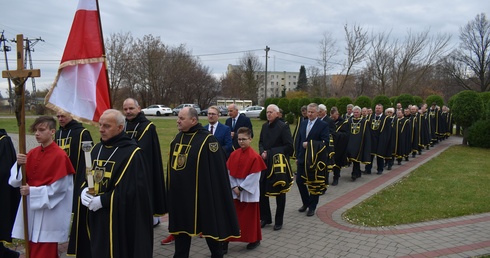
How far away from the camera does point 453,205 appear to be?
7730 mm

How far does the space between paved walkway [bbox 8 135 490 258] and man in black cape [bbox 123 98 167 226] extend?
2.36 ft

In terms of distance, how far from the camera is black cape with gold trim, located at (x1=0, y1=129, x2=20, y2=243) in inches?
175

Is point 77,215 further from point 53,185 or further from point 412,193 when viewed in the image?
point 412,193

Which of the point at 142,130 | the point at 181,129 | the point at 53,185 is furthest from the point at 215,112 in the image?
the point at 53,185

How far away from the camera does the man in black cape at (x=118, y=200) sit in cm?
340

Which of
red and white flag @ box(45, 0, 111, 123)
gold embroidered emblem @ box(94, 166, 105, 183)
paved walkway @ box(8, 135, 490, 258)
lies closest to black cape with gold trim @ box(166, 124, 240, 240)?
paved walkway @ box(8, 135, 490, 258)

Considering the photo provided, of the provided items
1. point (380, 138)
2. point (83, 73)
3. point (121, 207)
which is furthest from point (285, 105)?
point (121, 207)

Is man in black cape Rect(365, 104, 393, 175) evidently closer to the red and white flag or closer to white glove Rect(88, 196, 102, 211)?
the red and white flag

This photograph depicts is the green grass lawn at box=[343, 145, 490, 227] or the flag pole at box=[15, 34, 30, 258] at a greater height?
the flag pole at box=[15, 34, 30, 258]

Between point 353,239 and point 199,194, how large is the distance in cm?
280

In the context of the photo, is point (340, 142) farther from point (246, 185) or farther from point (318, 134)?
point (246, 185)

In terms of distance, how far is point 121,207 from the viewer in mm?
3400

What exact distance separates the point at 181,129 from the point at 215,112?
1.89 m

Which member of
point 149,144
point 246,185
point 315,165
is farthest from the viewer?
point 315,165
